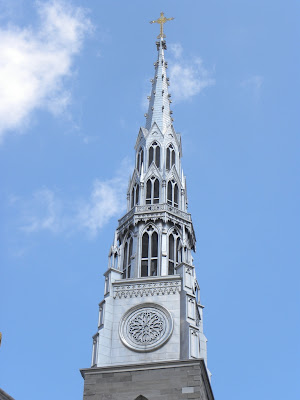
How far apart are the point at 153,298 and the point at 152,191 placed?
1018 centimetres

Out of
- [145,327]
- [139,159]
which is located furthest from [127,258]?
[139,159]

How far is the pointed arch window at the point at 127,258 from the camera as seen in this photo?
52.6 meters

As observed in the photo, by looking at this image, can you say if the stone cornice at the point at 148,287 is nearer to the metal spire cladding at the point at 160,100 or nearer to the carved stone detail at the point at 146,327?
the carved stone detail at the point at 146,327

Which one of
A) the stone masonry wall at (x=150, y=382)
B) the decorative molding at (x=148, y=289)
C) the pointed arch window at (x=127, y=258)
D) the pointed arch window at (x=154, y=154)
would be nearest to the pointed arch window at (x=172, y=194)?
the pointed arch window at (x=154, y=154)

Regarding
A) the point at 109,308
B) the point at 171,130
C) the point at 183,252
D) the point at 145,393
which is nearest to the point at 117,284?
the point at 109,308

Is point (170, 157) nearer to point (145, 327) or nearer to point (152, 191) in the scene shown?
point (152, 191)

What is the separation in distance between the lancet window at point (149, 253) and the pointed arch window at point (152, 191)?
2802 millimetres

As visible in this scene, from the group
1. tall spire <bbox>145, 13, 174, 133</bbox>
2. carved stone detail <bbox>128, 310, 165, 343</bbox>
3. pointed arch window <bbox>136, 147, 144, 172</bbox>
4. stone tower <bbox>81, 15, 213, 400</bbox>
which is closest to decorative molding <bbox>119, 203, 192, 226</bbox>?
stone tower <bbox>81, 15, 213, 400</bbox>

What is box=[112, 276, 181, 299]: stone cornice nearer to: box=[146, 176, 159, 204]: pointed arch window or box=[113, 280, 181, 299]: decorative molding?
box=[113, 280, 181, 299]: decorative molding

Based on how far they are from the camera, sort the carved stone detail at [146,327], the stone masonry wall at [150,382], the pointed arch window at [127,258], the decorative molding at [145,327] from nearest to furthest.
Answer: the stone masonry wall at [150,382]
the decorative molding at [145,327]
the carved stone detail at [146,327]
the pointed arch window at [127,258]

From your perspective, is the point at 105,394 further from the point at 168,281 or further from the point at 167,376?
the point at 168,281

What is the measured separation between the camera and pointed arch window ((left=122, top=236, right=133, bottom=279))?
52594 mm

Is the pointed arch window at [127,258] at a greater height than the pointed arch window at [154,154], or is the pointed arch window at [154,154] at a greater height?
the pointed arch window at [154,154]

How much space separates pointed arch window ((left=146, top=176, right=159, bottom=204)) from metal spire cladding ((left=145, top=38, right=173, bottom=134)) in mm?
5298
